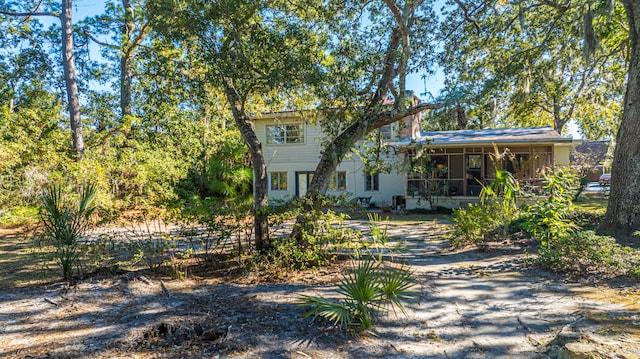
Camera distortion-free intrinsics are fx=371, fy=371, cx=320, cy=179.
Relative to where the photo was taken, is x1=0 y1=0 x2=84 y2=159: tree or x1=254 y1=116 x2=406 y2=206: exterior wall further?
x1=254 y1=116 x2=406 y2=206: exterior wall

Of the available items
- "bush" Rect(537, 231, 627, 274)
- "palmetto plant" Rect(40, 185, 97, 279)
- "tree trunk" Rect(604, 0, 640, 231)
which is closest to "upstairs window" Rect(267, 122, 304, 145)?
"tree trunk" Rect(604, 0, 640, 231)

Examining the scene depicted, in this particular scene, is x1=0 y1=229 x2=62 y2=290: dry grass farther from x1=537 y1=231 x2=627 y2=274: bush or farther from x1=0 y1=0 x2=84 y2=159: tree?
x1=537 y1=231 x2=627 y2=274: bush

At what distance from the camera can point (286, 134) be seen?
65.8ft

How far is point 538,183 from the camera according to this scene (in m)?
15.8

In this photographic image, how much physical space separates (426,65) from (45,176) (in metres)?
11.3

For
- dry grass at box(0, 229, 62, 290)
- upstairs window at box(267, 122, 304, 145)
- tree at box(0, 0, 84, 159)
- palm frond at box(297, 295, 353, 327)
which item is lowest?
dry grass at box(0, 229, 62, 290)

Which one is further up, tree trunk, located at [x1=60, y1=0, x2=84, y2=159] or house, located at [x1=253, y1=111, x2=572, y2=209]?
tree trunk, located at [x1=60, y1=0, x2=84, y2=159]

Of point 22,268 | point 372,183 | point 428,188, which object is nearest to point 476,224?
point 428,188

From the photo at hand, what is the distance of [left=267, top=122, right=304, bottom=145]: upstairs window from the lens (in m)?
19.7

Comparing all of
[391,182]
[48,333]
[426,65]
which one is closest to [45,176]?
[48,333]

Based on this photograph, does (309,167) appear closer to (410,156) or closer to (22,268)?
(410,156)

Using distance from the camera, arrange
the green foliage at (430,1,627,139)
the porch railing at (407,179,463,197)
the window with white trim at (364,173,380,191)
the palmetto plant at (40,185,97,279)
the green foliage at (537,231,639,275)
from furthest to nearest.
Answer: the window with white trim at (364,173,380,191)
the porch railing at (407,179,463,197)
the green foliage at (430,1,627,139)
the palmetto plant at (40,185,97,279)
the green foliage at (537,231,639,275)

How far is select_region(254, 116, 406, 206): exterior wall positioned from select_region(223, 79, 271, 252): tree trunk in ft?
36.0

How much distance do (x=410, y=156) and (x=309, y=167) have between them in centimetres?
581
